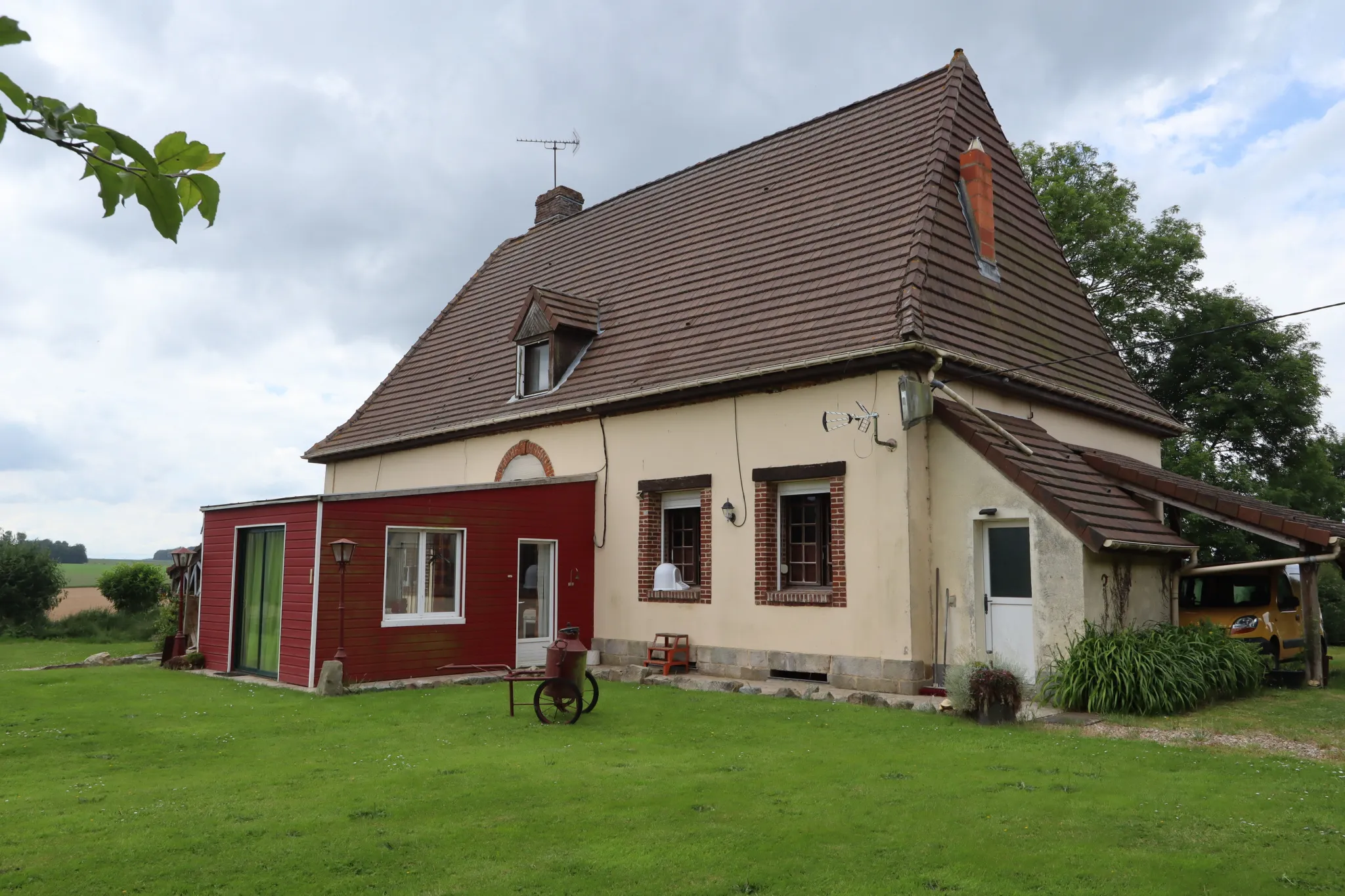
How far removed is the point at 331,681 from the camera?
490 inches

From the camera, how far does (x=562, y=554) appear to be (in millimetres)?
15594

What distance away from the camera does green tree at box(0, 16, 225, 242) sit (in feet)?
6.18

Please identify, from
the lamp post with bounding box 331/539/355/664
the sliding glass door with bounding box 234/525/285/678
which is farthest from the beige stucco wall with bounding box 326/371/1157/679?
the sliding glass door with bounding box 234/525/285/678

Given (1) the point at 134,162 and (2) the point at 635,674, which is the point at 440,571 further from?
(1) the point at 134,162

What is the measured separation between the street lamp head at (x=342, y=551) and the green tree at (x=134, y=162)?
1124 cm

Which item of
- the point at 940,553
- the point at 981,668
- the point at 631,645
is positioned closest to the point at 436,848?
the point at 981,668

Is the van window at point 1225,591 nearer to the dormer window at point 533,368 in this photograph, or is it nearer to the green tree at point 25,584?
the dormer window at point 533,368

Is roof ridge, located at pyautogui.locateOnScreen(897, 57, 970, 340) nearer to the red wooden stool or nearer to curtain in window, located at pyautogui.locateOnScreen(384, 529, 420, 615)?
the red wooden stool

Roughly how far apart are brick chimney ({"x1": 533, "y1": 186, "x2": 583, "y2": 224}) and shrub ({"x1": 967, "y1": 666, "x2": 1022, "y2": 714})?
58.4ft

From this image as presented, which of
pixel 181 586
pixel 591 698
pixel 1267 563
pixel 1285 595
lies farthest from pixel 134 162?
pixel 181 586

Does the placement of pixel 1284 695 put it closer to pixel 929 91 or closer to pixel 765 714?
pixel 765 714

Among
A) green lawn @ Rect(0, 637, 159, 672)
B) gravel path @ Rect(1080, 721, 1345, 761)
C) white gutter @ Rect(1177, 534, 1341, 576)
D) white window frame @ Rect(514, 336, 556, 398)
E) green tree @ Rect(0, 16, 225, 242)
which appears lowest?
green lawn @ Rect(0, 637, 159, 672)

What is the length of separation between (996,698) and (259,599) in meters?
10.5

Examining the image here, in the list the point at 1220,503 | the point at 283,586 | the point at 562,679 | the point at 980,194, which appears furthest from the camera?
the point at 980,194
